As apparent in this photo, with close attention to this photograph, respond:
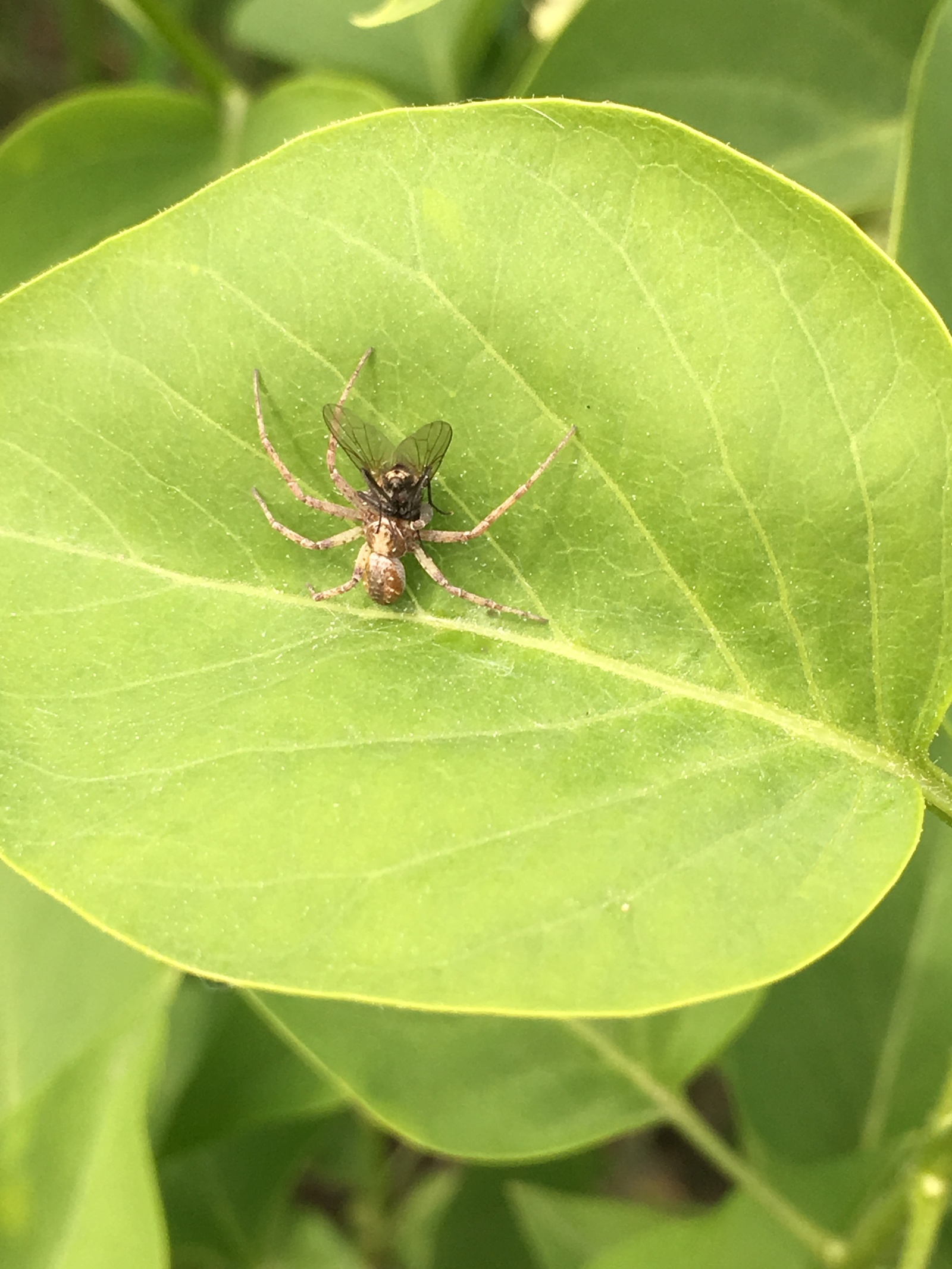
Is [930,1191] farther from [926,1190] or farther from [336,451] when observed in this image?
[336,451]

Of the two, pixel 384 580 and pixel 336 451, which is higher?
pixel 336 451

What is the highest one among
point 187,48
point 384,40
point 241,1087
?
point 384,40

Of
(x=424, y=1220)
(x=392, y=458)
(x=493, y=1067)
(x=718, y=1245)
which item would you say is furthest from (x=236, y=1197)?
(x=392, y=458)

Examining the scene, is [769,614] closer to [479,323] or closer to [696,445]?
[696,445]

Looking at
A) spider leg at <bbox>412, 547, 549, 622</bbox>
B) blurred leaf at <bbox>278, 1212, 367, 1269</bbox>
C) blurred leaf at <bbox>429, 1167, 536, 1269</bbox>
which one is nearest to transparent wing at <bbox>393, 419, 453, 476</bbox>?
spider leg at <bbox>412, 547, 549, 622</bbox>

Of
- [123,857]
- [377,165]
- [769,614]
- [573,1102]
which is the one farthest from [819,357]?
[573,1102]

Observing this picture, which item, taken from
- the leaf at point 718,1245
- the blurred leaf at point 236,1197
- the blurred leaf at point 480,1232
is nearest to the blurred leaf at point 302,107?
the leaf at point 718,1245
